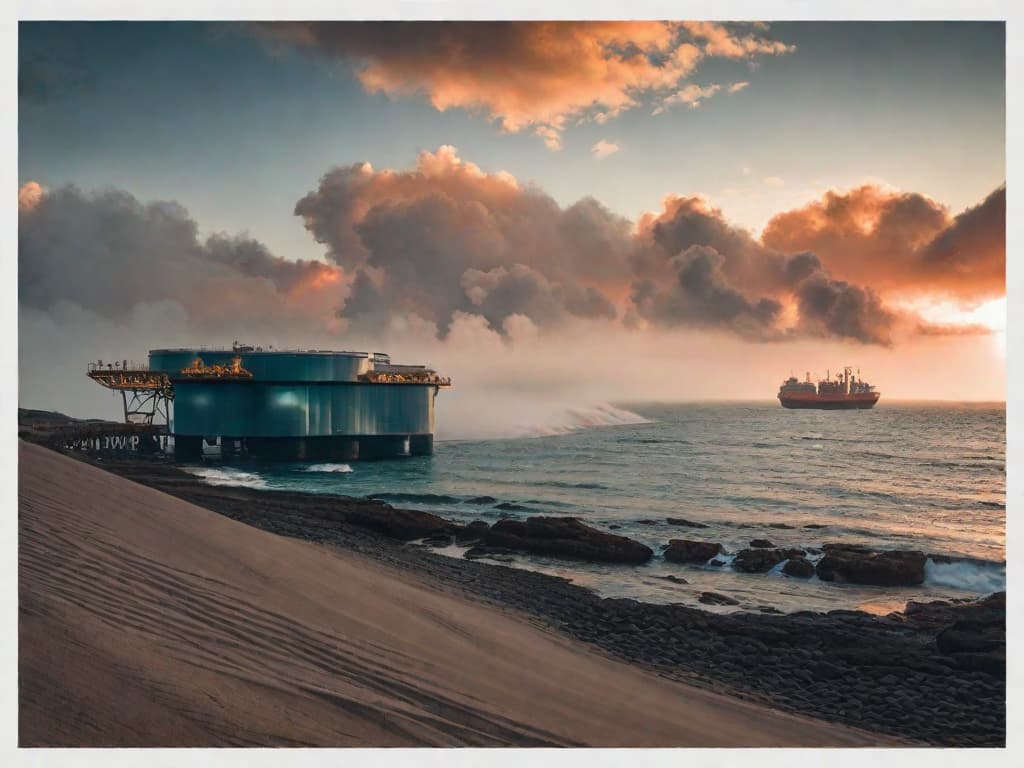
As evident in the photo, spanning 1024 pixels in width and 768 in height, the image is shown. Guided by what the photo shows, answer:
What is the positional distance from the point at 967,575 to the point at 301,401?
8.20 meters

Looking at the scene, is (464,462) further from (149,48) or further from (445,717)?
(445,717)

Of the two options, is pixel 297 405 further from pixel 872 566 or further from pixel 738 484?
pixel 872 566

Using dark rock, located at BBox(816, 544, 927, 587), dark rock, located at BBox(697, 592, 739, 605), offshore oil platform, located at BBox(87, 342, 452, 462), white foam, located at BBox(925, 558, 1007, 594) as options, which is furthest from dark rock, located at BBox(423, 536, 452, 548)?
white foam, located at BBox(925, 558, 1007, 594)

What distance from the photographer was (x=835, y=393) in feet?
22.6

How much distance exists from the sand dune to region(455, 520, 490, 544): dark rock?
345cm

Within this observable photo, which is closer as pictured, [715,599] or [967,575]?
[967,575]

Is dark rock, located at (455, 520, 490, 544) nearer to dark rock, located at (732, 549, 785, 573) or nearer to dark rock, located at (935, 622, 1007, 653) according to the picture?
dark rock, located at (732, 549, 785, 573)

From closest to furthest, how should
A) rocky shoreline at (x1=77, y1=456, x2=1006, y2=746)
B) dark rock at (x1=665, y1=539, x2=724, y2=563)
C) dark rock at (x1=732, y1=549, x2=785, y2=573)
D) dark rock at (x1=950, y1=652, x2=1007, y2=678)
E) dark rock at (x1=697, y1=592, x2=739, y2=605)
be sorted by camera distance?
rocky shoreline at (x1=77, y1=456, x2=1006, y2=746) → dark rock at (x1=950, y1=652, x2=1007, y2=678) → dark rock at (x1=697, y1=592, x2=739, y2=605) → dark rock at (x1=732, y1=549, x2=785, y2=573) → dark rock at (x1=665, y1=539, x2=724, y2=563)

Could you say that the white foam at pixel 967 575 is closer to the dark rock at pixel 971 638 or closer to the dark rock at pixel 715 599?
the dark rock at pixel 971 638

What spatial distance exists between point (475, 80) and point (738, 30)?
2.01 meters

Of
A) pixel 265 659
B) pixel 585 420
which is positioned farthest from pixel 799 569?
pixel 265 659

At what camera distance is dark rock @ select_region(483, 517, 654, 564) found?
7.26m

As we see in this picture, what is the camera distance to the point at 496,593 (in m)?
5.74
